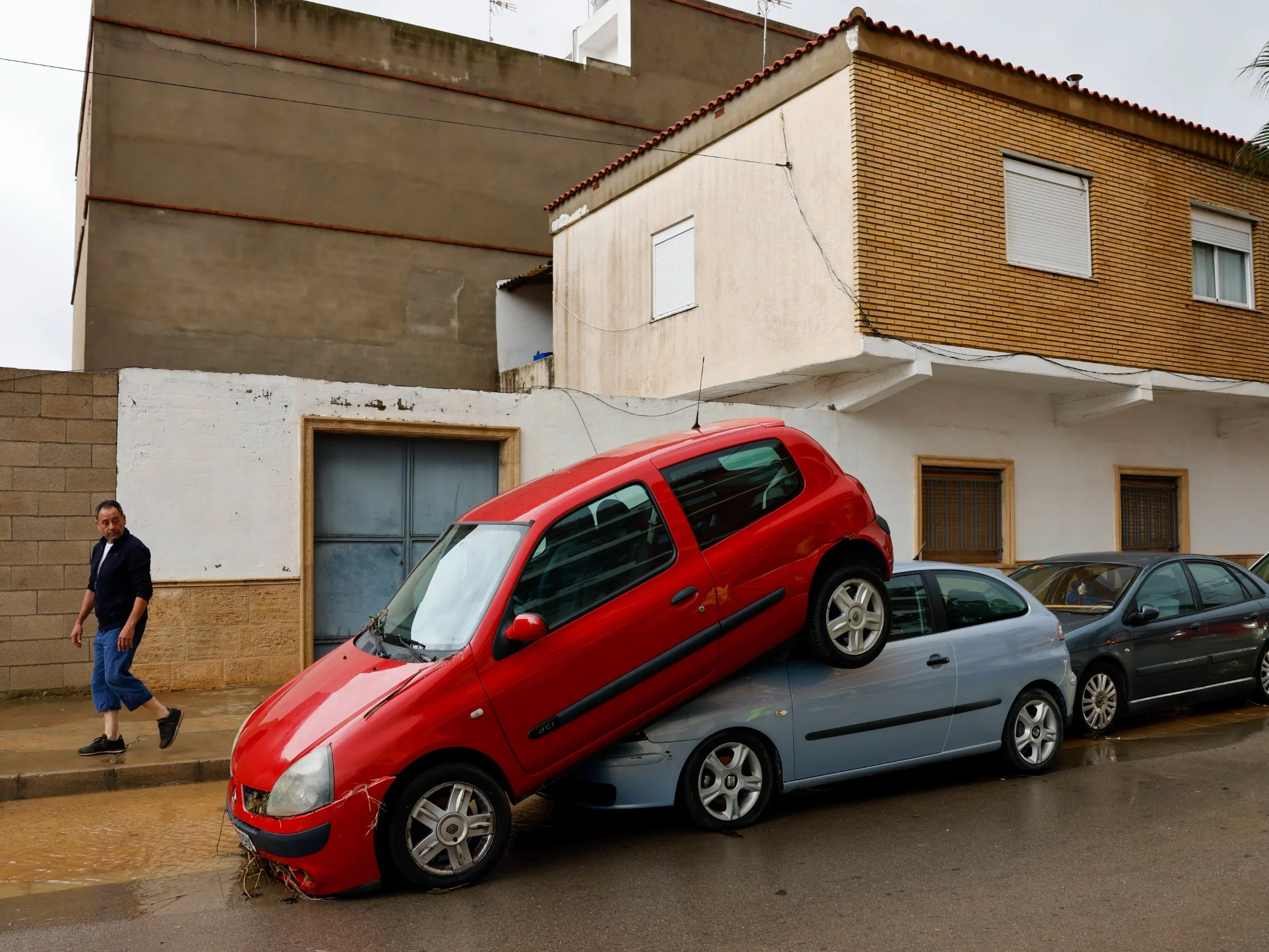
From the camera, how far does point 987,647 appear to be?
22.6ft

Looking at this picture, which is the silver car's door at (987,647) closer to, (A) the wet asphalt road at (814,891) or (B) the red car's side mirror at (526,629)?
(A) the wet asphalt road at (814,891)

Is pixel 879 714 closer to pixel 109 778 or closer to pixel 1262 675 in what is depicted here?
pixel 109 778

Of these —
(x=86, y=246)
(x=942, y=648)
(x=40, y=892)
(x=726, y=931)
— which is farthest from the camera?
(x=86, y=246)

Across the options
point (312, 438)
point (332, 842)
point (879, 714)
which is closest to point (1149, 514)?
point (879, 714)

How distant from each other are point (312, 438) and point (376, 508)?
1033 millimetres

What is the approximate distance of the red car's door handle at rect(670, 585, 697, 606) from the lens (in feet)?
18.5

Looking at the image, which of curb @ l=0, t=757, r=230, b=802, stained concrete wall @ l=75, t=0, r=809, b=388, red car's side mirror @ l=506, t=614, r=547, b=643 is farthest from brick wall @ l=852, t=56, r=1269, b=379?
stained concrete wall @ l=75, t=0, r=809, b=388

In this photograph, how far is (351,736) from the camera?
192 inches

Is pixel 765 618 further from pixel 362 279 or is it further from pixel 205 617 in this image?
pixel 362 279

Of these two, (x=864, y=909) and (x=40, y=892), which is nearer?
(x=864, y=909)

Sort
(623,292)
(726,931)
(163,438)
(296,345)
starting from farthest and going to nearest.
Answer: (296,345) < (623,292) < (163,438) < (726,931)

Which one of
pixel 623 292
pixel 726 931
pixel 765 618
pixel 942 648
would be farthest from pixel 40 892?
pixel 623 292

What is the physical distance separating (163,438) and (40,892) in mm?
5532

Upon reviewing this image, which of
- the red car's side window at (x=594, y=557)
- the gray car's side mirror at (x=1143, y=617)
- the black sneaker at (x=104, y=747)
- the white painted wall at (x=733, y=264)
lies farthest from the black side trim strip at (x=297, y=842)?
the white painted wall at (x=733, y=264)
